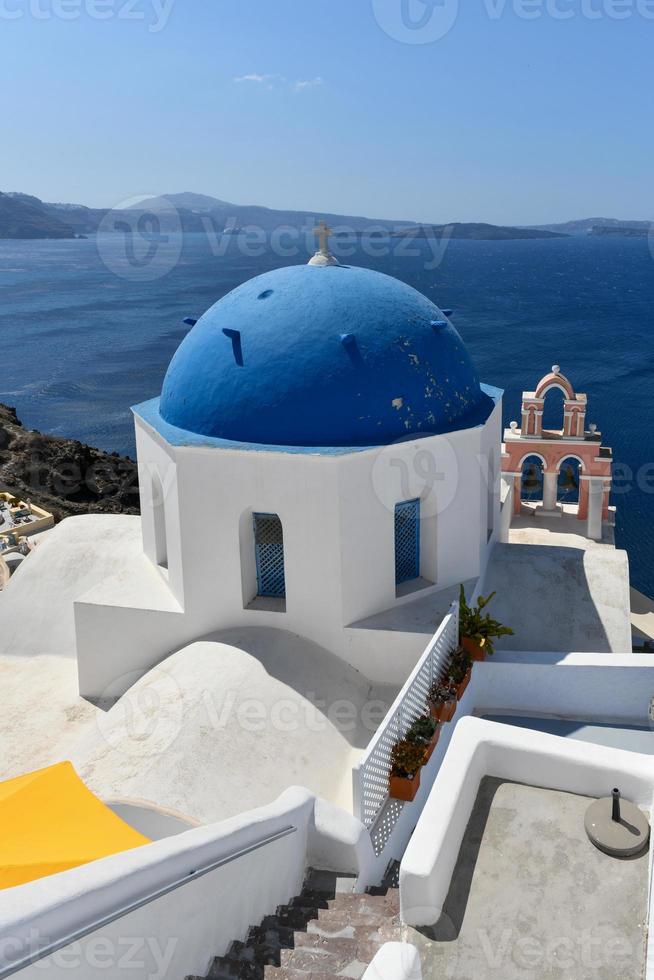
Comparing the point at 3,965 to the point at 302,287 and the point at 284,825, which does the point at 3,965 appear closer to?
the point at 284,825

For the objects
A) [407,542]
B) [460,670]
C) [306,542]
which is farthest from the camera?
[407,542]

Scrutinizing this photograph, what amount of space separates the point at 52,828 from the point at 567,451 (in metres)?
12.2

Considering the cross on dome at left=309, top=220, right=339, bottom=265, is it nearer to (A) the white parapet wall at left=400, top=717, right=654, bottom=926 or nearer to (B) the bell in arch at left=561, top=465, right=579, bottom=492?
(A) the white parapet wall at left=400, top=717, right=654, bottom=926

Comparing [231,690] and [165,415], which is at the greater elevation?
[165,415]

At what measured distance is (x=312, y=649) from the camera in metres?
10.1

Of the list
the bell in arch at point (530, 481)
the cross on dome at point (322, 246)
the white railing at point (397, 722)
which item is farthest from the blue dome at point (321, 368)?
the bell in arch at point (530, 481)

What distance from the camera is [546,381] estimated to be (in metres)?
15.8

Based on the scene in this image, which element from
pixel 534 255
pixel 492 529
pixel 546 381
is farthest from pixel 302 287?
pixel 534 255

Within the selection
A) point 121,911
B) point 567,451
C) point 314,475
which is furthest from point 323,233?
point 121,911

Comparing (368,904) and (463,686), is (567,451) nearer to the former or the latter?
(463,686)

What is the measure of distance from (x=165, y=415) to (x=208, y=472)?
1.38 meters

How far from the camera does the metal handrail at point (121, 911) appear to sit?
11.9ft

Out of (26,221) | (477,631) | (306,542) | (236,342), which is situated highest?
(26,221)

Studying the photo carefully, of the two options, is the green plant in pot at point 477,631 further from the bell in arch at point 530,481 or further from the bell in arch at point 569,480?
the bell in arch at point 530,481
